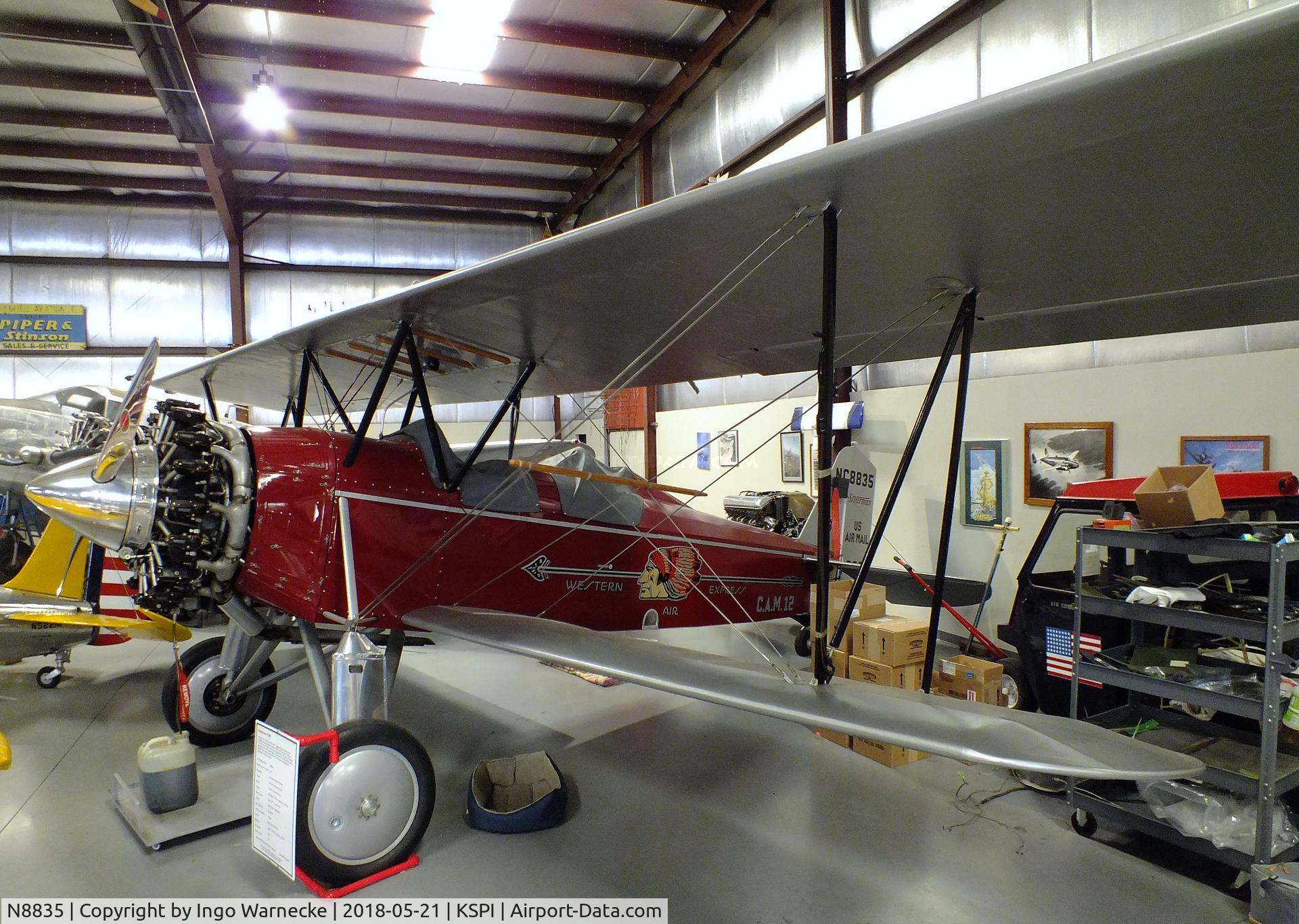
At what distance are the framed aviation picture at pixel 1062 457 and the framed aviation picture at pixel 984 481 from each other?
0.19m

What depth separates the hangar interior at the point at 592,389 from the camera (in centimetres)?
268

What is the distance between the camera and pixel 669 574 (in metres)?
4.47

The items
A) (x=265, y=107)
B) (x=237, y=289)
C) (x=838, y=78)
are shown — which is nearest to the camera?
(x=838, y=78)

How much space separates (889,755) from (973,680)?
2.04ft

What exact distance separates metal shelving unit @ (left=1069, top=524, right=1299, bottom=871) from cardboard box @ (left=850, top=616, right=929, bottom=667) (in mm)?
1028

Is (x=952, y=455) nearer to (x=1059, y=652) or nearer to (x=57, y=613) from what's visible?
(x=1059, y=652)

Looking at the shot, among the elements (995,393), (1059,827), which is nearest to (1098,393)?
(995,393)

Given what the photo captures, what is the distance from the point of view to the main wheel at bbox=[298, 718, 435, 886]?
2.44m

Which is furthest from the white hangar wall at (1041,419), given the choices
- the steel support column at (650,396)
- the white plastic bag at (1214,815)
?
the steel support column at (650,396)

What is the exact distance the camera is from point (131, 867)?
2.67 m

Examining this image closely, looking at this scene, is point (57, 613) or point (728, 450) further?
point (728, 450)

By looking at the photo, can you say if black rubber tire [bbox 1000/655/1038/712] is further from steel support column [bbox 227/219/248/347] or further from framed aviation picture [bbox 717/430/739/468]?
steel support column [bbox 227/219/248/347]

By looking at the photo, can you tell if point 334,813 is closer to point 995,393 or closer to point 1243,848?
point 1243,848

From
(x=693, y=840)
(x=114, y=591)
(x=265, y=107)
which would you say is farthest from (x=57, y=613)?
(x=265, y=107)
